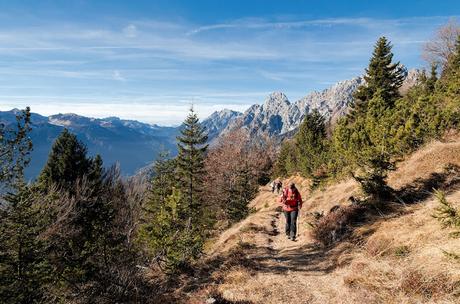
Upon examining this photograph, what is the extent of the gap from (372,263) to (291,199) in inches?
189

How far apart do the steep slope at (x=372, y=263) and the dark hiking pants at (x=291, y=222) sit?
0.50 meters

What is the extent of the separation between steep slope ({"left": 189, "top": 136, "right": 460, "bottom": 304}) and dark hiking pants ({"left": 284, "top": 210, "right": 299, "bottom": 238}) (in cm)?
50

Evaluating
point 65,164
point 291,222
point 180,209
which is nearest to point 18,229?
point 180,209

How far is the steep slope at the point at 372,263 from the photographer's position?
6.94m

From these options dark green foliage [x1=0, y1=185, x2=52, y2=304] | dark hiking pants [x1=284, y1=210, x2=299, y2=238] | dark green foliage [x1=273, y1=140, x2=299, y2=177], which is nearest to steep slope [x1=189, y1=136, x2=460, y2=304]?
dark hiking pants [x1=284, y1=210, x2=299, y2=238]

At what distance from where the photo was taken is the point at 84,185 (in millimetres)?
24688

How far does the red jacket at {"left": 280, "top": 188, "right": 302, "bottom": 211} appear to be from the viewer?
43.1ft

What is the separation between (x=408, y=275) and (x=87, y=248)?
53.6 ft

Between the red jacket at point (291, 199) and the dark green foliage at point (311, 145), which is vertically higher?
the dark green foliage at point (311, 145)

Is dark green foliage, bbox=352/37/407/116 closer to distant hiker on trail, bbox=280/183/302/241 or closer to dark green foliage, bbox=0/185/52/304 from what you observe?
distant hiker on trail, bbox=280/183/302/241

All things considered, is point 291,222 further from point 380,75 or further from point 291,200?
point 380,75

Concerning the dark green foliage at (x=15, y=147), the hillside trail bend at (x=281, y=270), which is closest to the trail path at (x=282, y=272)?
the hillside trail bend at (x=281, y=270)

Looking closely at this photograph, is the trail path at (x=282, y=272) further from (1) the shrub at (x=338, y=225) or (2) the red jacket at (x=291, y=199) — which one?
(2) the red jacket at (x=291, y=199)

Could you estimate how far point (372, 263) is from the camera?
8.65m
